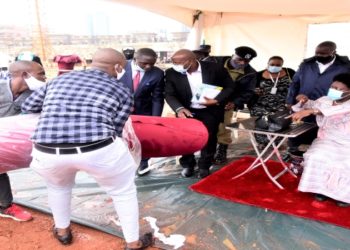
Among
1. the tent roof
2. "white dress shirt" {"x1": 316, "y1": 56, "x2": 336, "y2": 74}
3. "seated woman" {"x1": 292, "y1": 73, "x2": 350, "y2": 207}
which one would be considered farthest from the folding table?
the tent roof

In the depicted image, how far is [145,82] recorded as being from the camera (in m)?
3.10

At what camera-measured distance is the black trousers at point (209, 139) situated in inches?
125

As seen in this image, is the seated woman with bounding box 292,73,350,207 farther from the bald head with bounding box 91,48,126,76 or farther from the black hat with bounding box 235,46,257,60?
the bald head with bounding box 91,48,126,76

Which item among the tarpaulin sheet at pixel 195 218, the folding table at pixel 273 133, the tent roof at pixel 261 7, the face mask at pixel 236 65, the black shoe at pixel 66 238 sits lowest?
the tarpaulin sheet at pixel 195 218

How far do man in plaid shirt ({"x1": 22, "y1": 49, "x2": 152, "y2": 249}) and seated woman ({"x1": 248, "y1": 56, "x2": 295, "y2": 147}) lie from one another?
2394 millimetres

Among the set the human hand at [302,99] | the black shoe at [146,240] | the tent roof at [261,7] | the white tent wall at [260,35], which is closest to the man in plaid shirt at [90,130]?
the black shoe at [146,240]

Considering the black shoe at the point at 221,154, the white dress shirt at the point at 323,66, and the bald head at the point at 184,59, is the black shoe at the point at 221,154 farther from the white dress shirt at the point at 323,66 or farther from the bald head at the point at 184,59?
the white dress shirt at the point at 323,66

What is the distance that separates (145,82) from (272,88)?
158 cm

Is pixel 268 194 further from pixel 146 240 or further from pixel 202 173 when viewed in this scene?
pixel 146 240

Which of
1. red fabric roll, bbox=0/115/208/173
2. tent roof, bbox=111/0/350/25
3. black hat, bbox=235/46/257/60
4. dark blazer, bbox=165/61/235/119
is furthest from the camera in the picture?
tent roof, bbox=111/0/350/25

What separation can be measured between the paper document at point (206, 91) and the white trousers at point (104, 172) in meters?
1.38

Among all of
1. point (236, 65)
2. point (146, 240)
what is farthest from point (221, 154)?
point (146, 240)

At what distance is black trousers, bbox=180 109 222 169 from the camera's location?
125 inches

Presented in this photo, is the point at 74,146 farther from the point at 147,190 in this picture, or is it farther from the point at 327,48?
the point at 327,48
